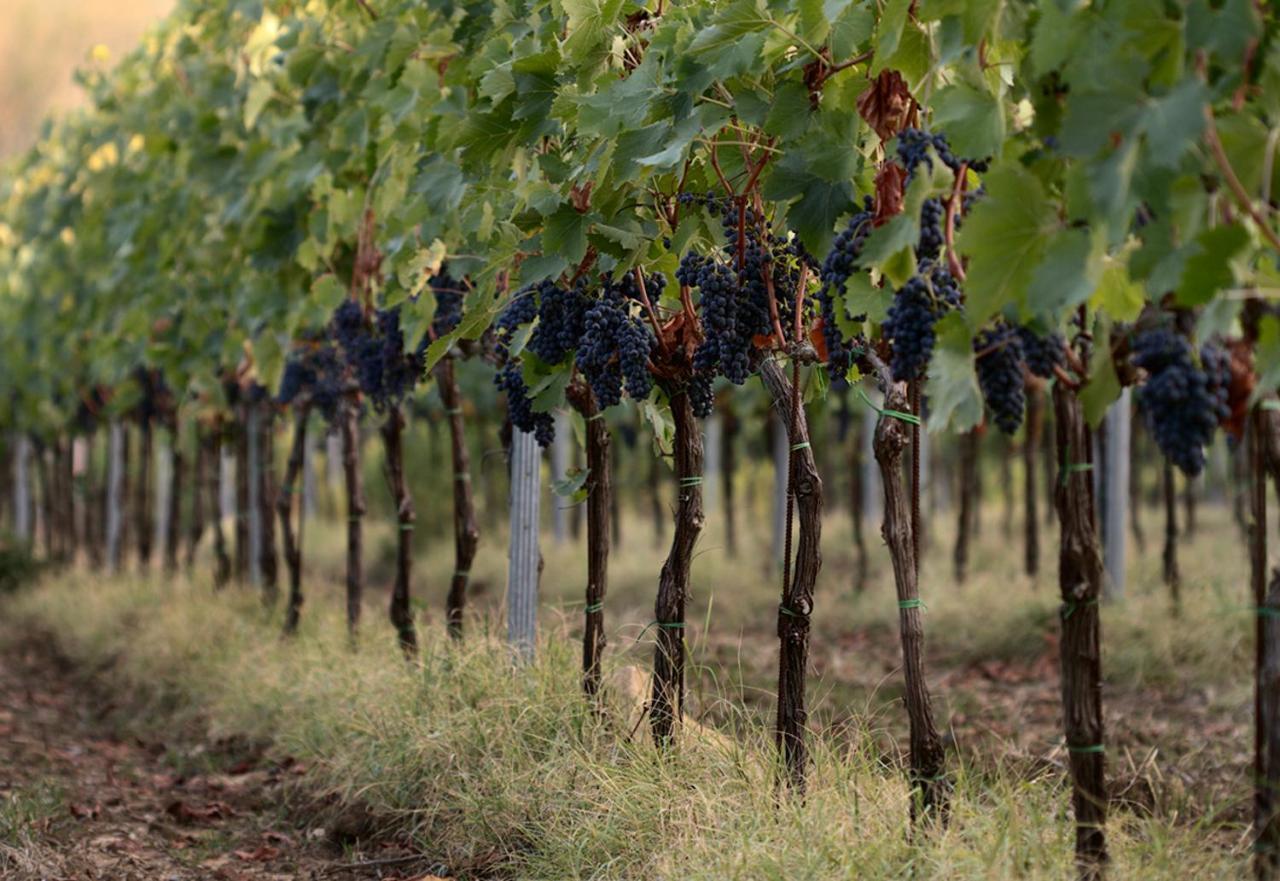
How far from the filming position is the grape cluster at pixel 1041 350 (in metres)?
2.79

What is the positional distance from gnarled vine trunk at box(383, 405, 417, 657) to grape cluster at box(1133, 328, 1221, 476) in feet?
14.8

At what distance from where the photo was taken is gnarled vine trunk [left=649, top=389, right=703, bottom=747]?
14.5 ft

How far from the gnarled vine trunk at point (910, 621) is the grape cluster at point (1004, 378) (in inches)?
24.2

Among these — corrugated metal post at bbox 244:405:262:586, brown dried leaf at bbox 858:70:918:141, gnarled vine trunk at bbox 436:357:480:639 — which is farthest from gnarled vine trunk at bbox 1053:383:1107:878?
corrugated metal post at bbox 244:405:262:586

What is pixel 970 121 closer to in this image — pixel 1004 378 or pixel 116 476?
pixel 1004 378

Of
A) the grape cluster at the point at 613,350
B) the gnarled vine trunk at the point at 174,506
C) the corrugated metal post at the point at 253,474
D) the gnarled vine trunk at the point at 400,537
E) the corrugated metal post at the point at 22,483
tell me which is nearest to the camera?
the grape cluster at the point at 613,350

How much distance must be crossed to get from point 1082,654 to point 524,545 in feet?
10.7

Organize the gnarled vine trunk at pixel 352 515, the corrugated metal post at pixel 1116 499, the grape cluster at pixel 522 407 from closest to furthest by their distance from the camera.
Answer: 1. the grape cluster at pixel 522 407
2. the gnarled vine trunk at pixel 352 515
3. the corrugated metal post at pixel 1116 499

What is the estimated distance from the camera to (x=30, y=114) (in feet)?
181

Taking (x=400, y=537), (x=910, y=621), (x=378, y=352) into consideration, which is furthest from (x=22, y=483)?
(x=910, y=621)

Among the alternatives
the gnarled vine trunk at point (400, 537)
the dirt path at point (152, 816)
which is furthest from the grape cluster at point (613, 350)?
the gnarled vine trunk at point (400, 537)

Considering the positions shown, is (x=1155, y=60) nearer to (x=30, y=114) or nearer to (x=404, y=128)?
(x=404, y=128)

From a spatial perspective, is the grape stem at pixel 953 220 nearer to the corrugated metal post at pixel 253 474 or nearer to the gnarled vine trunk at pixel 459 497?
the gnarled vine trunk at pixel 459 497

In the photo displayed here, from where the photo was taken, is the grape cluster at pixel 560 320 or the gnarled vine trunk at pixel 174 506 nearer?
the grape cluster at pixel 560 320
